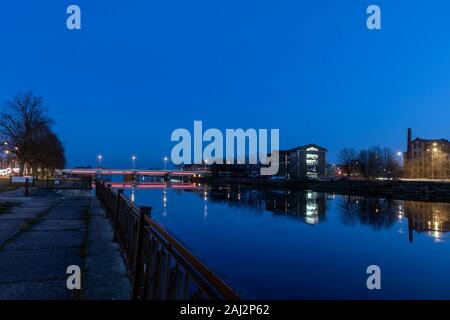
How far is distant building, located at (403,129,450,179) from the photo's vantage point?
328ft

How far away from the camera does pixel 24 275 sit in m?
6.45

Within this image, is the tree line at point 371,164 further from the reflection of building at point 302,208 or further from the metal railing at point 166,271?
the metal railing at point 166,271

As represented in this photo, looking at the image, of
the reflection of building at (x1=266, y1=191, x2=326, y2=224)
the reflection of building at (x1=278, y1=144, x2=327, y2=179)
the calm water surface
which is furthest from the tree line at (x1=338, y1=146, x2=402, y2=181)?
the calm water surface

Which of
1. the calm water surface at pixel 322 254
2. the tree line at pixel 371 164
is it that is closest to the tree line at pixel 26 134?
the calm water surface at pixel 322 254

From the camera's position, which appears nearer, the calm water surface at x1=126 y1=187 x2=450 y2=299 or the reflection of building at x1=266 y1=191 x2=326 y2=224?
the calm water surface at x1=126 y1=187 x2=450 y2=299

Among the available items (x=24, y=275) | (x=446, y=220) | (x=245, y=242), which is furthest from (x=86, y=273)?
(x=446, y=220)

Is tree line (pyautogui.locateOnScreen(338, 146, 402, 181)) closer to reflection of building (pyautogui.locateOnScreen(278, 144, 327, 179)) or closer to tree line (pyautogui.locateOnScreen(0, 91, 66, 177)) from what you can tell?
reflection of building (pyautogui.locateOnScreen(278, 144, 327, 179))

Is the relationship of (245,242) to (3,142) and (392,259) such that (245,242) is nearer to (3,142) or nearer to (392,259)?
(392,259)

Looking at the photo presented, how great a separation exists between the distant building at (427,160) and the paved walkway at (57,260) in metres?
105

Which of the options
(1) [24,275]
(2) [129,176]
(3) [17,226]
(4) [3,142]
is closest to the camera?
(1) [24,275]

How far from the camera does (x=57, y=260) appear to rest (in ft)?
24.7

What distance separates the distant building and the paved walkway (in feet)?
343
